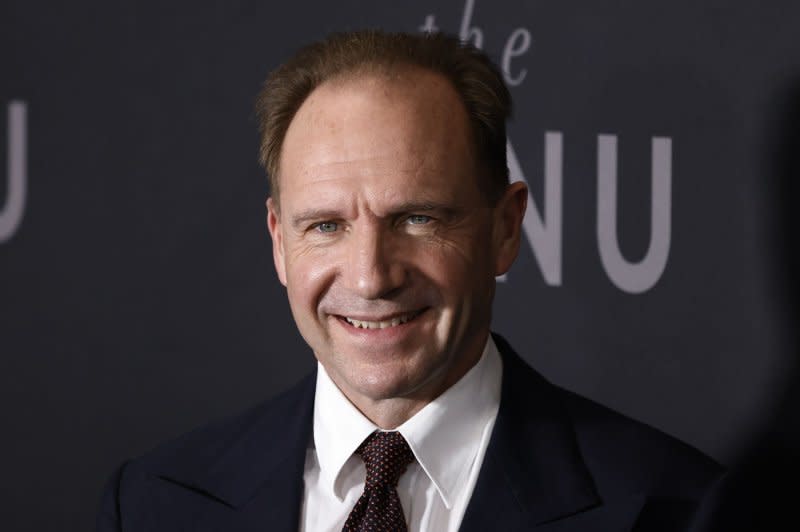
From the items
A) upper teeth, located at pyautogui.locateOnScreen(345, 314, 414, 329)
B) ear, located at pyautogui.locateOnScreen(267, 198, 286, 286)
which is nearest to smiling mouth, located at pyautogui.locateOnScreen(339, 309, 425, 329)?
upper teeth, located at pyautogui.locateOnScreen(345, 314, 414, 329)

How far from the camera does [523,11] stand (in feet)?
7.64

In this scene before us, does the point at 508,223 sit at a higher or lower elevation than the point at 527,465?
higher

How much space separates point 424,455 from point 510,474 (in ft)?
0.43

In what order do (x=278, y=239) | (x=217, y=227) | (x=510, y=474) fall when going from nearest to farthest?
(x=510, y=474), (x=278, y=239), (x=217, y=227)

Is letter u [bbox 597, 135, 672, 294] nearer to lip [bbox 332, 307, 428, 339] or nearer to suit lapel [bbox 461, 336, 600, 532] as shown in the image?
suit lapel [bbox 461, 336, 600, 532]

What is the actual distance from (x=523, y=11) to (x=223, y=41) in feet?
2.03

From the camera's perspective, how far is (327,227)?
1.85 meters

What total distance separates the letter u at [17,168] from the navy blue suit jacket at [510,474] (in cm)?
71

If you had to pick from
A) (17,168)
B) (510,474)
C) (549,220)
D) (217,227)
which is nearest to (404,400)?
(510,474)

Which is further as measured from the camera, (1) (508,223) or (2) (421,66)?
(1) (508,223)

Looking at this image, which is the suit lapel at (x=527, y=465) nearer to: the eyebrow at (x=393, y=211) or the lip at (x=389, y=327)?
the lip at (x=389, y=327)

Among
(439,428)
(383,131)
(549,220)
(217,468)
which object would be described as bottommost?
(217,468)

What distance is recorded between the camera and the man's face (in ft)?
5.85

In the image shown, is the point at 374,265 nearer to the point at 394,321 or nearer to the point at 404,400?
the point at 394,321
